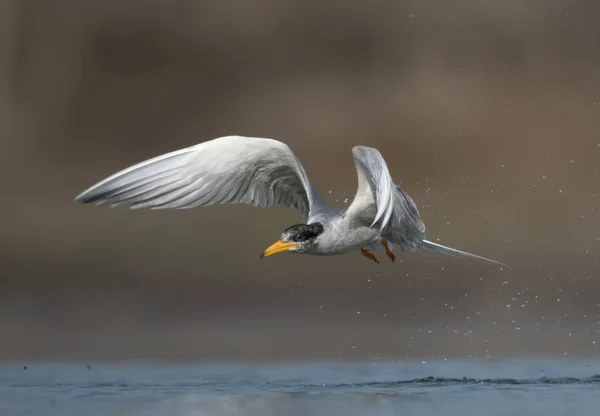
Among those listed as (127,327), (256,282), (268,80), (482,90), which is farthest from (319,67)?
(127,327)

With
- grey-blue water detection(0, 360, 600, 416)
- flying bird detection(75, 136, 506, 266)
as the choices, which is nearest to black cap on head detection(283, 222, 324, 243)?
flying bird detection(75, 136, 506, 266)

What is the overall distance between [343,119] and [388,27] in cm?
178

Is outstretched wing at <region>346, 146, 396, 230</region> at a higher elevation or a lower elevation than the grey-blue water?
higher

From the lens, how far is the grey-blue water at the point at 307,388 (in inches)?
486

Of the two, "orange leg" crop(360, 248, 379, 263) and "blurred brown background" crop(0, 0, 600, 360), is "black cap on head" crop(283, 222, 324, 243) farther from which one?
"blurred brown background" crop(0, 0, 600, 360)

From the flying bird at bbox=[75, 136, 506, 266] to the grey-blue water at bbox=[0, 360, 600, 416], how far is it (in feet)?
3.52

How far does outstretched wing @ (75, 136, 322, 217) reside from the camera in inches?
474

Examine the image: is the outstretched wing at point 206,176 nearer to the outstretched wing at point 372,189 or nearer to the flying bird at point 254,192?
the flying bird at point 254,192

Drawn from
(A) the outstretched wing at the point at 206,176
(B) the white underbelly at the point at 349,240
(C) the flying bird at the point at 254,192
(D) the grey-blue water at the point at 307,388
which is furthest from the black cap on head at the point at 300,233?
(D) the grey-blue water at the point at 307,388

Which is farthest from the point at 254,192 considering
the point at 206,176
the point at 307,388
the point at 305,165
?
the point at 305,165

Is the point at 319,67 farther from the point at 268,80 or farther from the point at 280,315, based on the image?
the point at 280,315

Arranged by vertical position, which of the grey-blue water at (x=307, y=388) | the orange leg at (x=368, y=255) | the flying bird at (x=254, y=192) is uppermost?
the flying bird at (x=254, y=192)

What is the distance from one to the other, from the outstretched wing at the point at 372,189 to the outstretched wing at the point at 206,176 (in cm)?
45

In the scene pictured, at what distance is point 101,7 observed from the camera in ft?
68.0
